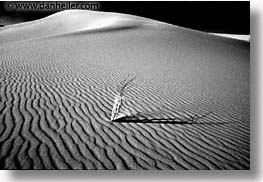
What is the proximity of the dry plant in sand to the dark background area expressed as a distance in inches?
71.0

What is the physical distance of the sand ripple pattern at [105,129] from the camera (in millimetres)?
3474

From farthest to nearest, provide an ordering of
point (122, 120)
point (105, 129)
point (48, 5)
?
1. point (48, 5)
2. point (122, 120)
3. point (105, 129)

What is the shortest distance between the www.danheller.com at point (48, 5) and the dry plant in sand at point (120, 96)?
1.93 metres

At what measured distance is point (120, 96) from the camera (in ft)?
19.4

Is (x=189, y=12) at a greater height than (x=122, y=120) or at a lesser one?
greater

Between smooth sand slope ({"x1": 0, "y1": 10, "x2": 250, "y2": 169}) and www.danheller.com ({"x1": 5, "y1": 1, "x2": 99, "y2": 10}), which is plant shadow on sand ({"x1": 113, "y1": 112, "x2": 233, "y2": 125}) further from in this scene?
www.danheller.com ({"x1": 5, "y1": 1, "x2": 99, "y2": 10})

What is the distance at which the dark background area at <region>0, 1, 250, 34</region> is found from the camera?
550 centimetres

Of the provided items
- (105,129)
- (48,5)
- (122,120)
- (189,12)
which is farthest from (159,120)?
(48,5)

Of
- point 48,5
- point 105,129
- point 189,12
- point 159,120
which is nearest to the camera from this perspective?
point 105,129

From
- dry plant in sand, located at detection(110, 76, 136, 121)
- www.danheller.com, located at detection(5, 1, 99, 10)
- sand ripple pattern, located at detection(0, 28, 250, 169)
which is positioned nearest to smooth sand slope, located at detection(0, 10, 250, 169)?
sand ripple pattern, located at detection(0, 28, 250, 169)

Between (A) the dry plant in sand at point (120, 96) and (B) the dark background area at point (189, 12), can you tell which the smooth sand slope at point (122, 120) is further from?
(B) the dark background area at point (189, 12)

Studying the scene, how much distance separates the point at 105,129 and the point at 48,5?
3006 millimetres

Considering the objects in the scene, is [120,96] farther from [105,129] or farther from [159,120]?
[105,129]

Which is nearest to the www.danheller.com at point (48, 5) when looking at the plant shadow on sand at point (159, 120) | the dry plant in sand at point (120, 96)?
the dry plant in sand at point (120, 96)
